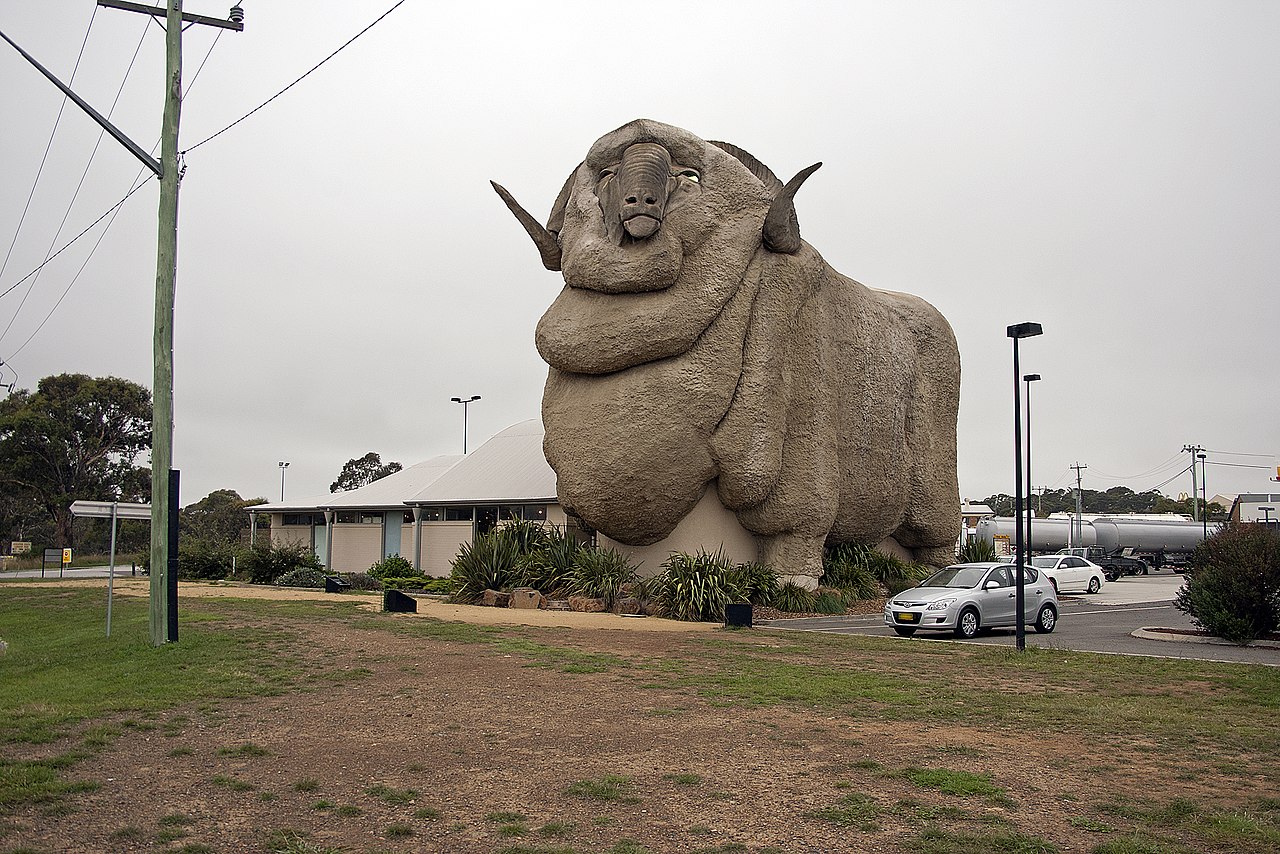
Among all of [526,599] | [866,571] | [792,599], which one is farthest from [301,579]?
[866,571]

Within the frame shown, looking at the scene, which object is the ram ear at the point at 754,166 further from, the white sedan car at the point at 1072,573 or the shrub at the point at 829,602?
the white sedan car at the point at 1072,573

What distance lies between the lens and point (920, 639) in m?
17.0

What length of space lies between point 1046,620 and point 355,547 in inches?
922

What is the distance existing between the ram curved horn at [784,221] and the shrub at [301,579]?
17.1m

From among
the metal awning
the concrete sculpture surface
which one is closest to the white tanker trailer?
the concrete sculpture surface

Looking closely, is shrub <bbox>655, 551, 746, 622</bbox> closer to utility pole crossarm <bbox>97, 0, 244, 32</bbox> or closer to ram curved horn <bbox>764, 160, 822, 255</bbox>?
ram curved horn <bbox>764, 160, 822, 255</bbox>

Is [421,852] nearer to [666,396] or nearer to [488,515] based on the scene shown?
[666,396]

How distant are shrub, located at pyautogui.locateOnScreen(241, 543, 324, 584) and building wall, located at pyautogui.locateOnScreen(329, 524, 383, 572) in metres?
1.55

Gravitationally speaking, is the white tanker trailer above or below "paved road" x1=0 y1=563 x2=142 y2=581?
above

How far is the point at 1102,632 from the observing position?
1866cm

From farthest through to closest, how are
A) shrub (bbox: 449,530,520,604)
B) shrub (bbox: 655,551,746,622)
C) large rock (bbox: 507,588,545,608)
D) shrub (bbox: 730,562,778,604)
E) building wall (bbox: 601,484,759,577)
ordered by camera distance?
shrub (bbox: 449,530,520,604) → building wall (bbox: 601,484,759,577) → shrub (bbox: 730,562,778,604) → large rock (bbox: 507,588,545,608) → shrub (bbox: 655,551,746,622)

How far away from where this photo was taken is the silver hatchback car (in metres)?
17.4

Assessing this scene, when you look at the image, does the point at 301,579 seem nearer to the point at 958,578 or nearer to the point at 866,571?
the point at 866,571

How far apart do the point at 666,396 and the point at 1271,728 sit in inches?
509
